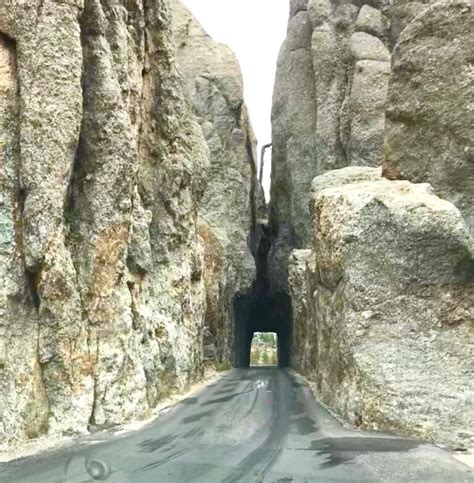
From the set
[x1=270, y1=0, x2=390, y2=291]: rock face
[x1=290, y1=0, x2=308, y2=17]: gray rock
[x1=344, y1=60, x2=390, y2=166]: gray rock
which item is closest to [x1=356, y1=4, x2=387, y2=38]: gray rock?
[x1=270, y1=0, x2=390, y2=291]: rock face

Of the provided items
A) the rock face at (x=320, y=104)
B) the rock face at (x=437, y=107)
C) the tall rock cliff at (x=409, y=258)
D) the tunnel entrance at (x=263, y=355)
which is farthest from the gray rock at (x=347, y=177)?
the tunnel entrance at (x=263, y=355)

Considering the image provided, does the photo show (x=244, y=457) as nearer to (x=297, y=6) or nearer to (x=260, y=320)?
(x=297, y=6)

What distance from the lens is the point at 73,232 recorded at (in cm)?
1013

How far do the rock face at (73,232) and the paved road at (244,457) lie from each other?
1.07 metres

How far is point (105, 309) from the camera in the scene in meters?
10.2

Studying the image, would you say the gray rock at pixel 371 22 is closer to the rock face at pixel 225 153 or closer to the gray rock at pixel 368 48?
the gray rock at pixel 368 48

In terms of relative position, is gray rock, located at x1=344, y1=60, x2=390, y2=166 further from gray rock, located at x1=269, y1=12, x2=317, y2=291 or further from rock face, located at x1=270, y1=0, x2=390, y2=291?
gray rock, located at x1=269, y1=12, x2=317, y2=291

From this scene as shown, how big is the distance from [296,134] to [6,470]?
86.7ft

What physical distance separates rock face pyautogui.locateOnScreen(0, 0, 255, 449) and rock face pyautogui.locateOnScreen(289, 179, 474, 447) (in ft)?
12.5

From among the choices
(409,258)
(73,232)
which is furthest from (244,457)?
(73,232)

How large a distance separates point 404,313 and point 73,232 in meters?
5.60

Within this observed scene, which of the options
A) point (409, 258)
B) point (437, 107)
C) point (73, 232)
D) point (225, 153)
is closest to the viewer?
point (409, 258)

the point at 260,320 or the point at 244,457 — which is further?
the point at 260,320

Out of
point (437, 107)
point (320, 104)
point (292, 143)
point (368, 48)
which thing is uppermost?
point (368, 48)
